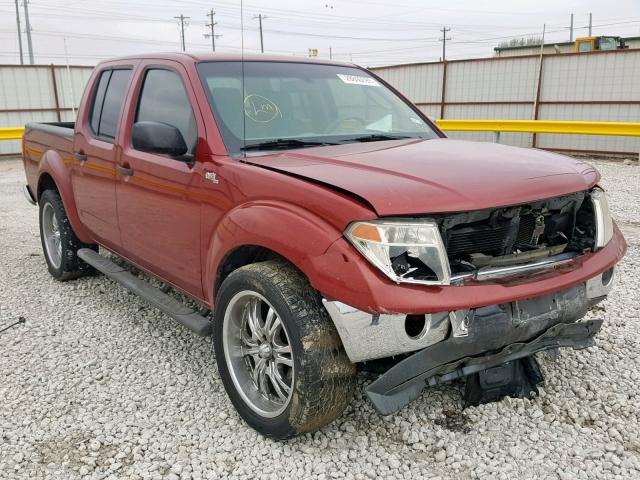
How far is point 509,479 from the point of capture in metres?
2.54

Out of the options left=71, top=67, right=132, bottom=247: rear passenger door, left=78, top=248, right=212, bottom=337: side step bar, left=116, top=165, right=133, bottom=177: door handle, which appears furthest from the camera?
left=71, top=67, right=132, bottom=247: rear passenger door

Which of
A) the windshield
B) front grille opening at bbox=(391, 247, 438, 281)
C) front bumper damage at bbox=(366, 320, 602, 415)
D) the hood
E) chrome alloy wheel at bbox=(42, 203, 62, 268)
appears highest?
the windshield

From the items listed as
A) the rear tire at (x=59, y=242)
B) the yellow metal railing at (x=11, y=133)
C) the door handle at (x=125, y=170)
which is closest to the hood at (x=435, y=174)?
the door handle at (x=125, y=170)

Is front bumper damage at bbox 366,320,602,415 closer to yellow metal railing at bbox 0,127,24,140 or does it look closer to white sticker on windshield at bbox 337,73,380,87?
white sticker on windshield at bbox 337,73,380,87

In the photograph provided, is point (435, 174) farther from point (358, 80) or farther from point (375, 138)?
point (358, 80)

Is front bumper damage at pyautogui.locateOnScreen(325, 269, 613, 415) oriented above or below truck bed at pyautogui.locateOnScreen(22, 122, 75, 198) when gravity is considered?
below

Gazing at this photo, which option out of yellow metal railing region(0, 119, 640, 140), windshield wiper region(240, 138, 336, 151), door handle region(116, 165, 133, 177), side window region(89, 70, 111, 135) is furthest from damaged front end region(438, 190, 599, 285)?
yellow metal railing region(0, 119, 640, 140)

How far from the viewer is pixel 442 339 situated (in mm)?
2404

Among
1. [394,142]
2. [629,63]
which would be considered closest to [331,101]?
[394,142]

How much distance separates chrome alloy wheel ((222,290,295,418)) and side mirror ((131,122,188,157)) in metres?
0.94

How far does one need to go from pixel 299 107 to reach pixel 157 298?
1496 mm

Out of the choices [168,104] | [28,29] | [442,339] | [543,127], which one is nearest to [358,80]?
[168,104]

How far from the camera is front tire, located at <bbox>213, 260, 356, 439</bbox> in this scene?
8.23 feet

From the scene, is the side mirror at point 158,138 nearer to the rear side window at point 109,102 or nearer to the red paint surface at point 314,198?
the red paint surface at point 314,198
